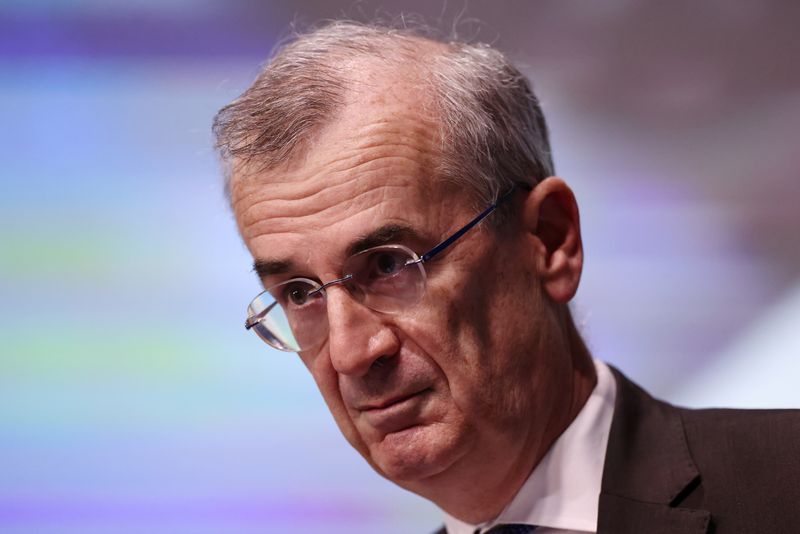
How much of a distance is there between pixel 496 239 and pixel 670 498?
2.12 ft

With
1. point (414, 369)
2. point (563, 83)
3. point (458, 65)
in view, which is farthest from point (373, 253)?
point (563, 83)

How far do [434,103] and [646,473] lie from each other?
92 cm

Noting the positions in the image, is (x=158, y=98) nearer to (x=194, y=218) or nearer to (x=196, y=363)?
(x=194, y=218)

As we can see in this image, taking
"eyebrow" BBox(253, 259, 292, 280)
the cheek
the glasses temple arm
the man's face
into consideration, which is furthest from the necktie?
"eyebrow" BBox(253, 259, 292, 280)

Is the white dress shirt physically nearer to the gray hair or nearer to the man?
the man

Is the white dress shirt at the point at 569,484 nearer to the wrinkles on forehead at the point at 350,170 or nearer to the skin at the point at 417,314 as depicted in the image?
the skin at the point at 417,314

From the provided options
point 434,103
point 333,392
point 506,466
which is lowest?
point 506,466

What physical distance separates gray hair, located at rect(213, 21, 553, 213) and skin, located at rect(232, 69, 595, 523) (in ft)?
0.15

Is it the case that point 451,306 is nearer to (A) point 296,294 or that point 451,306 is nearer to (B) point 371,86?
(A) point 296,294

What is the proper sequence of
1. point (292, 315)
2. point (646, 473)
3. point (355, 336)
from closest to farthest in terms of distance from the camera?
point (355, 336), point (646, 473), point (292, 315)

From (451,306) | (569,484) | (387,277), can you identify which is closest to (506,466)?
(569,484)

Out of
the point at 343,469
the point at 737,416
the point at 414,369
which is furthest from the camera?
the point at 343,469

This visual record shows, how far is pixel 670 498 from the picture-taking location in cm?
196

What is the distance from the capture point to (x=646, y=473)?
2.03 m
